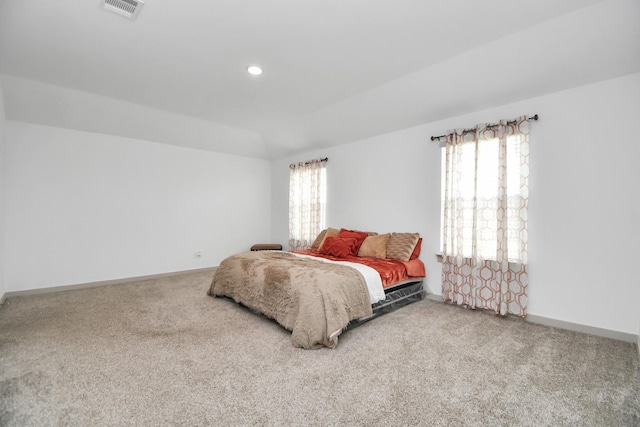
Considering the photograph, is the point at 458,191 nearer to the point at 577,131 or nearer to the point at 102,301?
the point at 577,131

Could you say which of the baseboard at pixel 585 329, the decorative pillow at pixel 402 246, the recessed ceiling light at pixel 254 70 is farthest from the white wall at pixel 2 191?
the baseboard at pixel 585 329

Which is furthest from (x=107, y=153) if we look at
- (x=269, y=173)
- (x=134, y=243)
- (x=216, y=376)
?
(x=216, y=376)

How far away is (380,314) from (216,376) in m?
1.94

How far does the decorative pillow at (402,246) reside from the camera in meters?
3.75

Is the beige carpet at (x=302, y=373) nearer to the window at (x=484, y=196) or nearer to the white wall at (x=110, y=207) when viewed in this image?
the window at (x=484, y=196)

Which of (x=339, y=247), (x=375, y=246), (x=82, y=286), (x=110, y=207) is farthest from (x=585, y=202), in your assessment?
(x=82, y=286)

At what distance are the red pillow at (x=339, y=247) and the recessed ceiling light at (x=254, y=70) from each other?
245 cm

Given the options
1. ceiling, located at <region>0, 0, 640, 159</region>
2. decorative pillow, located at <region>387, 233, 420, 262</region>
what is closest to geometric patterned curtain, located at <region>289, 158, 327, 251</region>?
ceiling, located at <region>0, 0, 640, 159</region>

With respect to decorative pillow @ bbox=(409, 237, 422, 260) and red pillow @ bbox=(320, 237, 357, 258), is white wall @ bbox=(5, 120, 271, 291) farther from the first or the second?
decorative pillow @ bbox=(409, 237, 422, 260)

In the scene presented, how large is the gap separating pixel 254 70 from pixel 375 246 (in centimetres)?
273

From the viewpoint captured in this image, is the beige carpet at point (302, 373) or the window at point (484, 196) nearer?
the beige carpet at point (302, 373)

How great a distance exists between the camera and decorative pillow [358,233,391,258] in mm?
3957

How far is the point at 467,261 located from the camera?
3.48 meters

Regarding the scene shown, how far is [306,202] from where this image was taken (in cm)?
568
